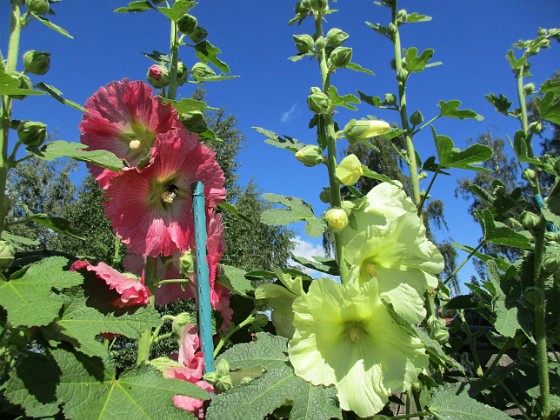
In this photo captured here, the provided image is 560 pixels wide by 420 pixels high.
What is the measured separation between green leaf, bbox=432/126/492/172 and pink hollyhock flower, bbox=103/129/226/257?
2.04ft

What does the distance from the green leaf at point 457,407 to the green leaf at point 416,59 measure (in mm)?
1145

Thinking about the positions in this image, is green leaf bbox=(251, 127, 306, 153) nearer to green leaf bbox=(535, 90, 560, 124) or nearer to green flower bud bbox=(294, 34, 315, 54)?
green flower bud bbox=(294, 34, 315, 54)

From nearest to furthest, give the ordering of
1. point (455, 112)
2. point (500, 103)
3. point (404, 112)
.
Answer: point (455, 112) → point (404, 112) → point (500, 103)

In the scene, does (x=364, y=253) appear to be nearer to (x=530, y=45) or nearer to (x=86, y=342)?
(x=86, y=342)

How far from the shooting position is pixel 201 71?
1.09 meters

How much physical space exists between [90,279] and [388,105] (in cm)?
130

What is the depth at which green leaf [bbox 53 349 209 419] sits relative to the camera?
699mm

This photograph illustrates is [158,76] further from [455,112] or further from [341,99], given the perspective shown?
[455,112]

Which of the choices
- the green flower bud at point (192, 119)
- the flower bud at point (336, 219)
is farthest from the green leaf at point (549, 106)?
the green flower bud at point (192, 119)

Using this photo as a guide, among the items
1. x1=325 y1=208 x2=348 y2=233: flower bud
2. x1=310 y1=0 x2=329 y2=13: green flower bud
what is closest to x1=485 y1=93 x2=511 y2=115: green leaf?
x1=310 y1=0 x2=329 y2=13: green flower bud

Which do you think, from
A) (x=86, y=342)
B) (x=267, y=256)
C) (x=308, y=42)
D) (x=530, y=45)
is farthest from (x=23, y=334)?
(x=267, y=256)

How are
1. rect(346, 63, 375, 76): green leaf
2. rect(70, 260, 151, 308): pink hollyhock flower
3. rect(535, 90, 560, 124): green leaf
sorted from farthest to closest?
rect(535, 90, 560, 124): green leaf < rect(346, 63, 375, 76): green leaf < rect(70, 260, 151, 308): pink hollyhock flower

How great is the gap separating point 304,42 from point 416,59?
78 cm

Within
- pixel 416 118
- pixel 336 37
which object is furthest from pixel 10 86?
pixel 416 118
